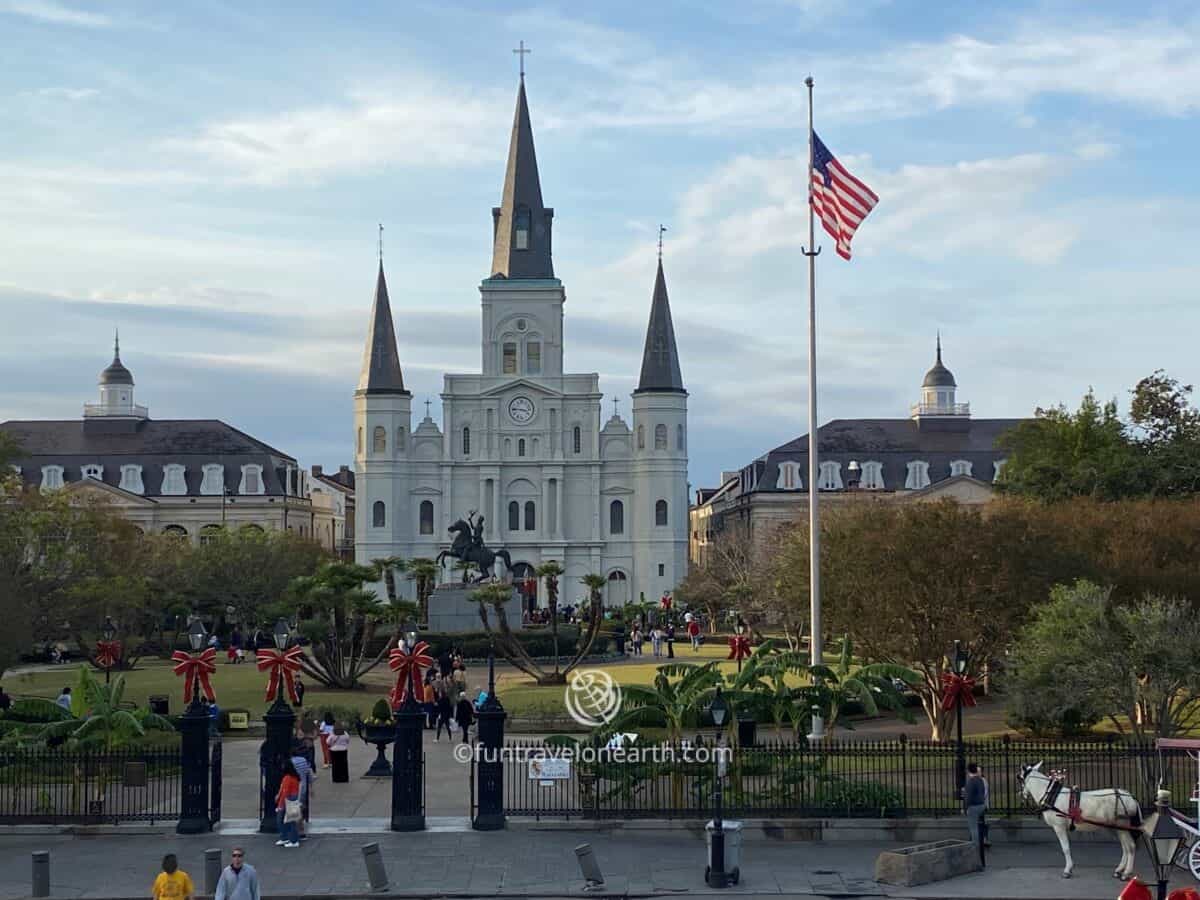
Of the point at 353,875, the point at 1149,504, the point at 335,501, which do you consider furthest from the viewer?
the point at 335,501

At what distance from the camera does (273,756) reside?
2334 centimetres

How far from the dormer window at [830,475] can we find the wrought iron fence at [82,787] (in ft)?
259

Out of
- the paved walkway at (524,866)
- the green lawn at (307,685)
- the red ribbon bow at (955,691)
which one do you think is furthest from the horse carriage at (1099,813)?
the green lawn at (307,685)

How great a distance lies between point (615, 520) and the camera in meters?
104

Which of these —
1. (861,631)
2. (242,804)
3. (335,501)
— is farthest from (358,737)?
(335,501)

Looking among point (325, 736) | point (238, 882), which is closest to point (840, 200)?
point (325, 736)

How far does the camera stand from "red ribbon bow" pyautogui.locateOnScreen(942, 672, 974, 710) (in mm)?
24861

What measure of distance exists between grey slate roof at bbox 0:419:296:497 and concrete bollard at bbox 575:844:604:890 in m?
93.0

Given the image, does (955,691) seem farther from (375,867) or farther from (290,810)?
(290,810)

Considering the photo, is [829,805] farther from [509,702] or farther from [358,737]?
[509,702]

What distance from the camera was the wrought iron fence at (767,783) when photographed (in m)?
23.1

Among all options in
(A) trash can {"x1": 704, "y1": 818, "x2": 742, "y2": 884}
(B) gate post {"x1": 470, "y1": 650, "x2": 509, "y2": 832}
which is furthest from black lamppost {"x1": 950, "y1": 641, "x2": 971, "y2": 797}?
(B) gate post {"x1": 470, "y1": 650, "x2": 509, "y2": 832}

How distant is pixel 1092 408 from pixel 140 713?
4649 centimetres

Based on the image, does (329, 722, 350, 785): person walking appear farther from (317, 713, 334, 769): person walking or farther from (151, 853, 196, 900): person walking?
(151, 853, 196, 900): person walking
